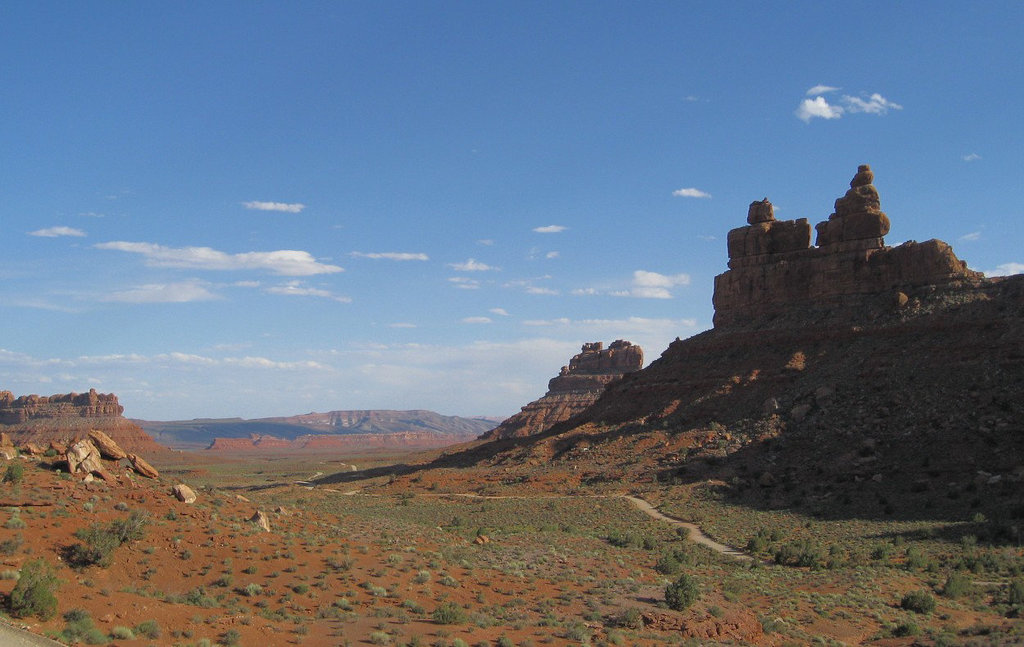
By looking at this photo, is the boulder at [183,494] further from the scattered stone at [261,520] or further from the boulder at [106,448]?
the boulder at [106,448]

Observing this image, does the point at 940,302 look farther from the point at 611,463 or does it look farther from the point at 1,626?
the point at 1,626

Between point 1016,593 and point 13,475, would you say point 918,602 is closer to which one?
point 1016,593

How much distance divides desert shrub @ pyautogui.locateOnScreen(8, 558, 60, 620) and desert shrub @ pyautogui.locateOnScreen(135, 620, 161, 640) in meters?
1.51

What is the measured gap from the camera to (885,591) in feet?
73.5

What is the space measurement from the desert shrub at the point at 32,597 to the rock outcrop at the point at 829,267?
5222cm

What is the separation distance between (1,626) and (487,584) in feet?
36.7

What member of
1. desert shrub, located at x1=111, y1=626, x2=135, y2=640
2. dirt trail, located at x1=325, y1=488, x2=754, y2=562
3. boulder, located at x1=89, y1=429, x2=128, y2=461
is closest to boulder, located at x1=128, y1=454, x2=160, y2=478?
boulder, located at x1=89, y1=429, x2=128, y2=461

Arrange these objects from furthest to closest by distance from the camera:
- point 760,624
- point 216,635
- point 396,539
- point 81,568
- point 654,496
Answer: point 654,496, point 396,539, point 760,624, point 81,568, point 216,635

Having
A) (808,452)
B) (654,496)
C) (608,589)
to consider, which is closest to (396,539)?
(608,589)

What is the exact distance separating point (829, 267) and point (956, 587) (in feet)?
130

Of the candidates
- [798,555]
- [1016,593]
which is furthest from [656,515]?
[1016,593]

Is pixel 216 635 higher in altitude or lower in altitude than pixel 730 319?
lower

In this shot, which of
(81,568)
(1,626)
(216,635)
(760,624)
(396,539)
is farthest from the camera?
(396,539)

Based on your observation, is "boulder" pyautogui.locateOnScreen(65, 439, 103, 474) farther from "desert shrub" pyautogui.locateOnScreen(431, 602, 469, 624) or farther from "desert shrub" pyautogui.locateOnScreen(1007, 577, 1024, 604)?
"desert shrub" pyautogui.locateOnScreen(1007, 577, 1024, 604)
